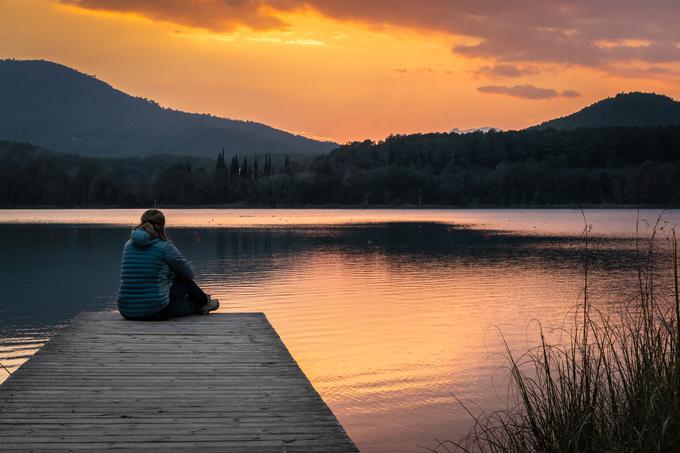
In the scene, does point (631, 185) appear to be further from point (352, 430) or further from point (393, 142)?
point (352, 430)

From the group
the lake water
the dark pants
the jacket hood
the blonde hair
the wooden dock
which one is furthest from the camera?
the dark pants

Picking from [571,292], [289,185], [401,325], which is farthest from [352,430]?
[289,185]

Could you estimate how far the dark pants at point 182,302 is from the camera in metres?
10.2

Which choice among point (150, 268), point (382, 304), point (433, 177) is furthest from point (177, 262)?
point (433, 177)

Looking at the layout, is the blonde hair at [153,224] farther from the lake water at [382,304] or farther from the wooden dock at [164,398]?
the lake water at [382,304]

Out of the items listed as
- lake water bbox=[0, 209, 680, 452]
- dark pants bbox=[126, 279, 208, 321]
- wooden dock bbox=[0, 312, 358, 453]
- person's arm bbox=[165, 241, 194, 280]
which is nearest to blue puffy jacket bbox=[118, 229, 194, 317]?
person's arm bbox=[165, 241, 194, 280]

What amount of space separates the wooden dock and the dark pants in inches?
28.6

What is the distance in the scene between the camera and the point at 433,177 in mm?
160625

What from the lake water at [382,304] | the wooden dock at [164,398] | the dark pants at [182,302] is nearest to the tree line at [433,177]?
the lake water at [382,304]

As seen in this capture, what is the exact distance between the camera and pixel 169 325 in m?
9.88

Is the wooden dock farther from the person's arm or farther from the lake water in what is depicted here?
the lake water

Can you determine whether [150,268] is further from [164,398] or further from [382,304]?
[382,304]

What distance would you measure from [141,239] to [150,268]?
36 centimetres

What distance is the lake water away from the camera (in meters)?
9.80
